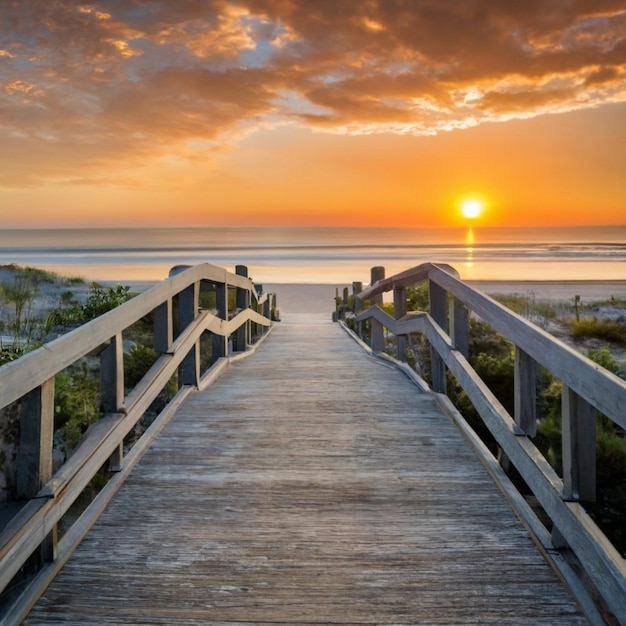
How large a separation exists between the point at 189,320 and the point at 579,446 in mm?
3379

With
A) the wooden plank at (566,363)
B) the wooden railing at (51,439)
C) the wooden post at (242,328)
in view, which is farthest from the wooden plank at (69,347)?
the wooden post at (242,328)

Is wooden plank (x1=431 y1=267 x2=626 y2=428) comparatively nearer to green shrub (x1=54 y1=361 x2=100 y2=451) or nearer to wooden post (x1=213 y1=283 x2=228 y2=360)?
wooden post (x1=213 y1=283 x2=228 y2=360)

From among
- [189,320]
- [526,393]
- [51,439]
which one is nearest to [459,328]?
[526,393]

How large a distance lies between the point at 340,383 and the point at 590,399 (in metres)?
3.58

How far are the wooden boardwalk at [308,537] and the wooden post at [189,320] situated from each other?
825mm

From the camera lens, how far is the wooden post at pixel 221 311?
628 centimetres

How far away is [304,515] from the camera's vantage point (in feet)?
9.12

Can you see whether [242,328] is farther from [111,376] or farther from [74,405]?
[111,376]

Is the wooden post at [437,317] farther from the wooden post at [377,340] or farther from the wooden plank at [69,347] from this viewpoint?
the wooden post at [377,340]

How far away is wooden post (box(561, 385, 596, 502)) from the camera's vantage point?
7.23 ft

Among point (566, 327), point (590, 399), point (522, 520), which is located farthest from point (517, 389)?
point (566, 327)

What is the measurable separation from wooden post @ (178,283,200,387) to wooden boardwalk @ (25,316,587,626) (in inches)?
32.5

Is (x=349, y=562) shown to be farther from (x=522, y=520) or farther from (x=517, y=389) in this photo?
(x=517, y=389)

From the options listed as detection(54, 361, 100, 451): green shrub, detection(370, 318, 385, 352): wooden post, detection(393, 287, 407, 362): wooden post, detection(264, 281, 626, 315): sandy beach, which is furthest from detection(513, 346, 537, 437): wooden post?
detection(264, 281, 626, 315): sandy beach
